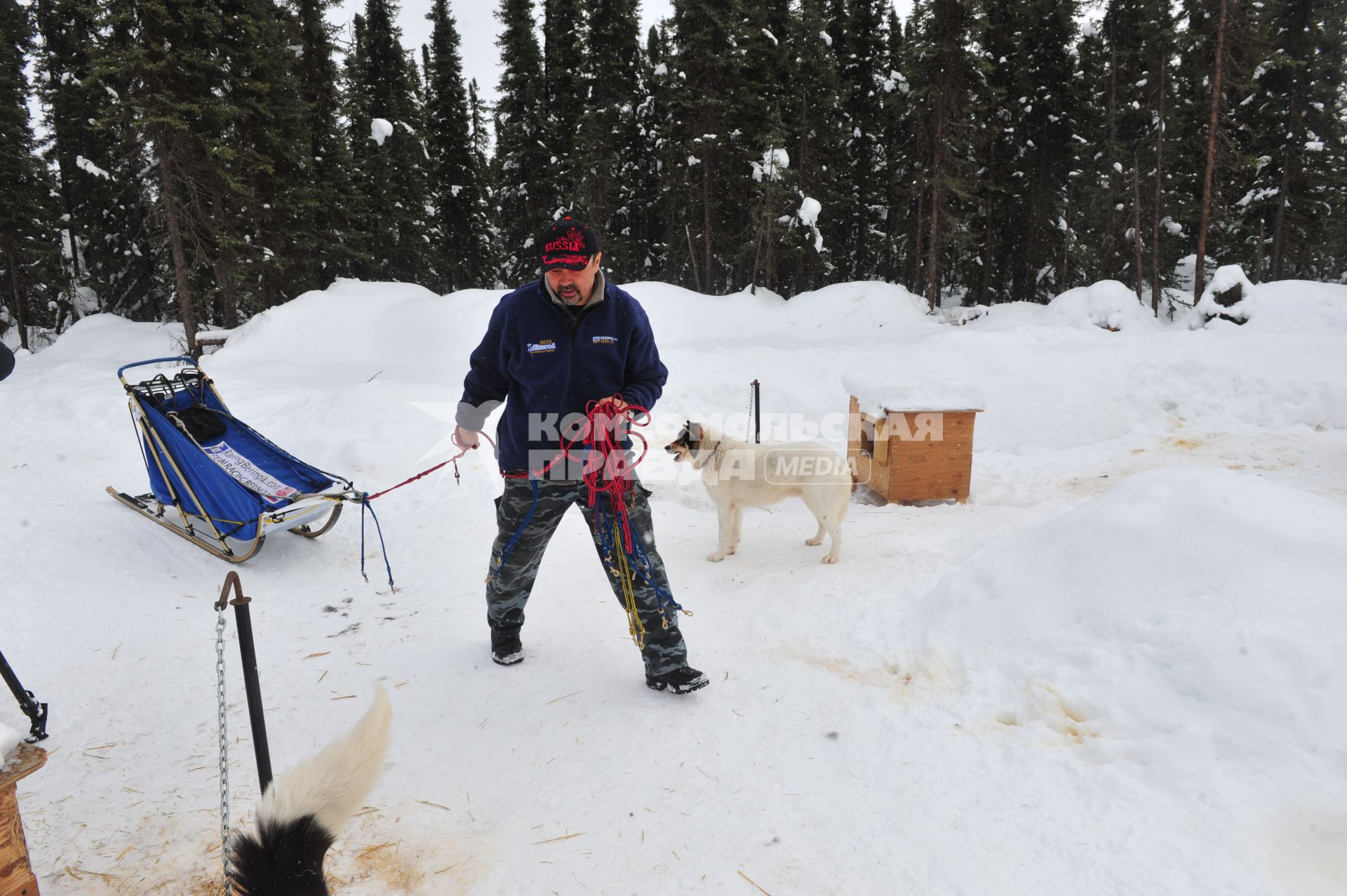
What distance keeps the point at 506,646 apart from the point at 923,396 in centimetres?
418

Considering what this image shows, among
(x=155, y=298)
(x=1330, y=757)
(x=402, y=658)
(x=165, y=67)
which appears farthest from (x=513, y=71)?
(x=1330, y=757)

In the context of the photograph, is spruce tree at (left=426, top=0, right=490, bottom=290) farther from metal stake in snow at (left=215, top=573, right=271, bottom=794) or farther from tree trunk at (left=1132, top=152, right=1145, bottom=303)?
metal stake in snow at (left=215, top=573, right=271, bottom=794)

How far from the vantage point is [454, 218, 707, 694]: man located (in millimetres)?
2658

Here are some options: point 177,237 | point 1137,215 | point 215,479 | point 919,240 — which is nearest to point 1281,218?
point 1137,215

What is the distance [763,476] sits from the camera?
4484 mm

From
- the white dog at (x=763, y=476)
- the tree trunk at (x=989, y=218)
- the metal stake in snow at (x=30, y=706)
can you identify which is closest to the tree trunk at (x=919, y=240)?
the tree trunk at (x=989, y=218)

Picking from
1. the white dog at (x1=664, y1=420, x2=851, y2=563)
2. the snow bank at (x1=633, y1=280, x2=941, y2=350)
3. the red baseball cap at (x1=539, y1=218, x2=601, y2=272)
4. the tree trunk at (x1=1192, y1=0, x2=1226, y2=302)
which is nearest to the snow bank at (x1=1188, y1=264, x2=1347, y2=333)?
the tree trunk at (x1=1192, y1=0, x2=1226, y2=302)

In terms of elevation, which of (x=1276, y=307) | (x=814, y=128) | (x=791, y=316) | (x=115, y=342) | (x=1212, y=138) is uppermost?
(x=814, y=128)

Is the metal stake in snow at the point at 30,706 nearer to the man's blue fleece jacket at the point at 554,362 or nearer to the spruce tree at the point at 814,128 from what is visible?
the man's blue fleece jacket at the point at 554,362

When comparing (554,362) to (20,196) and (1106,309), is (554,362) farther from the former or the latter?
(20,196)

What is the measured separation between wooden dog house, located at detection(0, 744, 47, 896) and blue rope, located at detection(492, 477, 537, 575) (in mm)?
1623

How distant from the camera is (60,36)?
1897cm

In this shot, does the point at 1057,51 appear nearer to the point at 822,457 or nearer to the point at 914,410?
the point at 914,410

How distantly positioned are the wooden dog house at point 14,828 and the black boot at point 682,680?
6.65 feet
